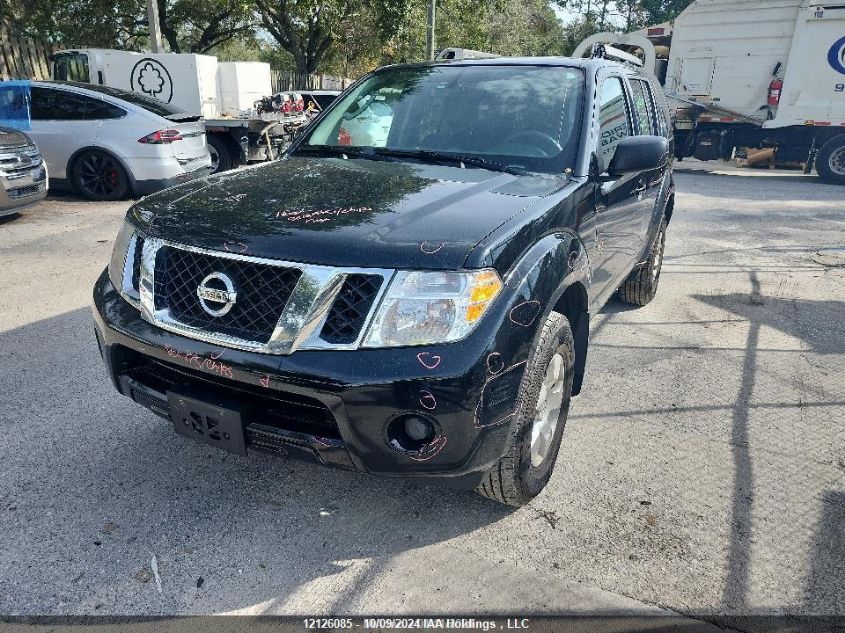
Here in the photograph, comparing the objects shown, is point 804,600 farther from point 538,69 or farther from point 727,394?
point 538,69

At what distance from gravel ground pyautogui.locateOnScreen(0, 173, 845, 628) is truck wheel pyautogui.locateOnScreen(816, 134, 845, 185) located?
11352 millimetres

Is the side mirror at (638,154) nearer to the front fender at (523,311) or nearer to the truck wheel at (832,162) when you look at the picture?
the front fender at (523,311)

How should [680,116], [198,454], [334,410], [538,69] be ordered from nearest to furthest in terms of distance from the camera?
1. [334,410]
2. [198,454]
3. [538,69]
4. [680,116]

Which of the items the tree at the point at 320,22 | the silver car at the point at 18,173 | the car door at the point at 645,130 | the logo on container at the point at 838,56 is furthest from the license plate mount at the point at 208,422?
the tree at the point at 320,22

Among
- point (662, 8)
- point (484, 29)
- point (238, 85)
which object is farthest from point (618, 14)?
point (238, 85)

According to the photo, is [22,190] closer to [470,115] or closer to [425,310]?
[470,115]

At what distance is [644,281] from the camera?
522 cm

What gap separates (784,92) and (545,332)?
1398 centimetres

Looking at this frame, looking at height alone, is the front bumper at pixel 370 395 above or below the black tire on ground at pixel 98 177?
above

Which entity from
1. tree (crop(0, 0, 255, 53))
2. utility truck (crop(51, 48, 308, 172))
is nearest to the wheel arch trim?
utility truck (crop(51, 48, 308, 172))

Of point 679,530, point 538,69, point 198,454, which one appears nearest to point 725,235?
point 538,69

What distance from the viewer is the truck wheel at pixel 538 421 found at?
7.77ft

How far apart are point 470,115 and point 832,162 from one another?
13349 mm

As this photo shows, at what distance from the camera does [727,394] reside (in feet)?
12.7
